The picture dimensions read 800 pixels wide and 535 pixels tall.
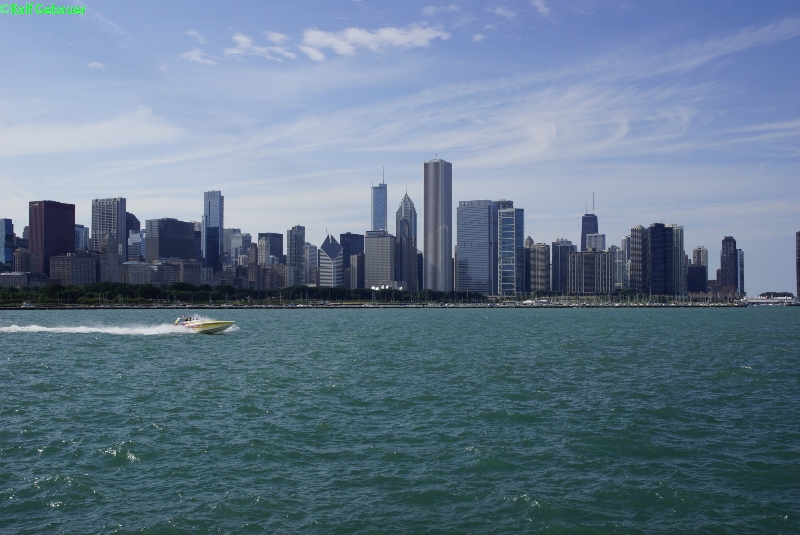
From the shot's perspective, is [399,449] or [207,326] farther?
[207,326]

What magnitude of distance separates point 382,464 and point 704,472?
1191 centimetres

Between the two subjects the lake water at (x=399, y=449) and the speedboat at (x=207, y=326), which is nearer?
the lake water at (x=399, y=449)

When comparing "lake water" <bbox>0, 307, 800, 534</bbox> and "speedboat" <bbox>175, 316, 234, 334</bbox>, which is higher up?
"speedboat" <bbox>175, 316, 234, 334</bbox>

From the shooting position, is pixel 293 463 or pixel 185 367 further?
pixel 185 367

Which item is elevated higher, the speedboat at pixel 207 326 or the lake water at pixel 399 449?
the speedboat at pixel 207 326

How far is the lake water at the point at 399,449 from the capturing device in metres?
21.9

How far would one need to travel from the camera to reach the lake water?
21.9m

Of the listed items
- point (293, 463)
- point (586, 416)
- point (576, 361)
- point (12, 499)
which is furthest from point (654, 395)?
point (12, 499)

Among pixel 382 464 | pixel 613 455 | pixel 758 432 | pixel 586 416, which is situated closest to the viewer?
pixel 382 464

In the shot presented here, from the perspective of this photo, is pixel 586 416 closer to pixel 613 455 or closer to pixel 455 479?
pixel 613 455

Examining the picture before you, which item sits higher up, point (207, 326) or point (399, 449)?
point (207, 326)

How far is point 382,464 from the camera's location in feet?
89.1

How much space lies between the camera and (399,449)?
96.4ft

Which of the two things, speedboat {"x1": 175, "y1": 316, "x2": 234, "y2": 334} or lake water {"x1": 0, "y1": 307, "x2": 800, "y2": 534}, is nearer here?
lake water {"x1": 0, "y1": 307, "x2": 800, "y2": 534}
